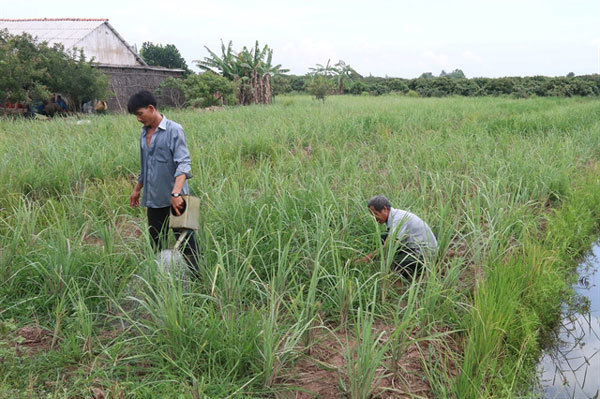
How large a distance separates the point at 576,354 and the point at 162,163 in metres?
2.90

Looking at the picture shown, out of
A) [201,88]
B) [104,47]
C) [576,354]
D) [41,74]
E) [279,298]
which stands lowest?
[576,354]

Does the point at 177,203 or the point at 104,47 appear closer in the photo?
the point at 177,203

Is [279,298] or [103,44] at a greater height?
[103,44]

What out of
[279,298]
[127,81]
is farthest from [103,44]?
[279,298]

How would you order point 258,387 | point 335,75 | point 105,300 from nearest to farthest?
point 258,387
point 105,300
point 335,75

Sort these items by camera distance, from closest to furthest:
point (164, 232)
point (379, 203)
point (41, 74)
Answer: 1. point (379, 203)
2. point (164, 232)
3. point (41, 74)

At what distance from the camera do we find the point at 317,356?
8.32ft

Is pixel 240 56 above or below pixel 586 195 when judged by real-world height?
above

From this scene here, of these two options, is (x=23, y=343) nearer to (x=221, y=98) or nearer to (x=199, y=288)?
(x=199, y=288)

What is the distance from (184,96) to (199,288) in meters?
14.5

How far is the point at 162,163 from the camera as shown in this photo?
318 centimetres

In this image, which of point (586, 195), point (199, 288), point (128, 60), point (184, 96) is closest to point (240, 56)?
point (184, 96)

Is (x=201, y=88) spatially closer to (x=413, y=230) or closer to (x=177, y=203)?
(x=177, y=203)

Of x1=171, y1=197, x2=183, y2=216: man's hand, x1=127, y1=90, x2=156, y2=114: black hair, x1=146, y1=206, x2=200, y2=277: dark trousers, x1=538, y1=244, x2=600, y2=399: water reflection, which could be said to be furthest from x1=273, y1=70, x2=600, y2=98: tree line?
x1=171, y1=197, x2=183, y2=216: man's hand
